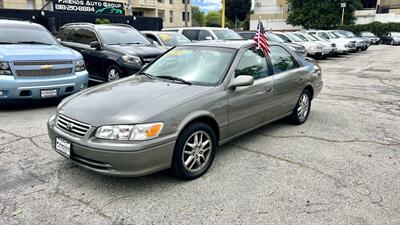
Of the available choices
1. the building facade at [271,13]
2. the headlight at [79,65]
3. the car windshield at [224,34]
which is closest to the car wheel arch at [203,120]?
the headlight at [79,65]

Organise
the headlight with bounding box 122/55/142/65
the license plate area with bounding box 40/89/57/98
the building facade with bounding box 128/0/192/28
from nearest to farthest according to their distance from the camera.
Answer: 1. the license plate area with bounding box 40/89/57/98
2. the headlight with bounding box 122/55/142/65
3. the building facade with bounding box 128/0/192/28

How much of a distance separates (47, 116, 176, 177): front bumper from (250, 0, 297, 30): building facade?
65.8 m

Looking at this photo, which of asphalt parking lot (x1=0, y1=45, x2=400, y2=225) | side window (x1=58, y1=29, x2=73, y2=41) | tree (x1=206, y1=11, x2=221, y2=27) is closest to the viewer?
asphalt parking lot (x1=0, y1=45, x2=400, y2=225)

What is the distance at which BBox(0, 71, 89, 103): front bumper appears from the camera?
20.0ft

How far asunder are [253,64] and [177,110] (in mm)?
1682

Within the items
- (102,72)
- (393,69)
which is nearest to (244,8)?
(393,69)

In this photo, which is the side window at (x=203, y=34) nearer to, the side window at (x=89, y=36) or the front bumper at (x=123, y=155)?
the side window at (x=89, y=36)


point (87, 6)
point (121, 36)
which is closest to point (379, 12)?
point (87, 6)

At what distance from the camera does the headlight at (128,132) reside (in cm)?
324

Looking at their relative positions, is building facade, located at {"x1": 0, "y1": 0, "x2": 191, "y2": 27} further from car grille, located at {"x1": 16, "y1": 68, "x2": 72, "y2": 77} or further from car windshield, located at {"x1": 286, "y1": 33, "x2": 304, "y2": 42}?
car grille, located at {"x1": 16, "y1": 68, "x2": 72, "y2": 77}

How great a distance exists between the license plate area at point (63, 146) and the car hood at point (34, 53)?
3400 millimetres

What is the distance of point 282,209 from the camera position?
321 cm

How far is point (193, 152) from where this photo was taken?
3.75m

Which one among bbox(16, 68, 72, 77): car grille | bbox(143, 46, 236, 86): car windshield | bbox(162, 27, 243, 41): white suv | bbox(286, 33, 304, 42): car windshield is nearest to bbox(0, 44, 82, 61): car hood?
bbox(16, 68, 72, 77): car grille
